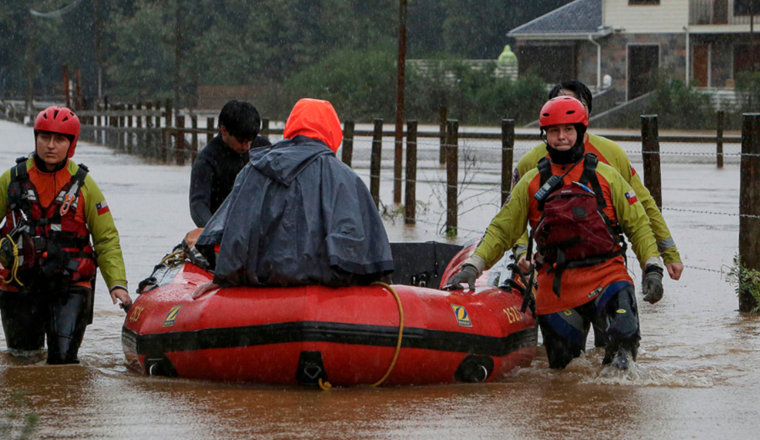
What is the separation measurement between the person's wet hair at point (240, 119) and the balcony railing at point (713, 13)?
41518mm

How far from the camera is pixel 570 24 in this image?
5003cm

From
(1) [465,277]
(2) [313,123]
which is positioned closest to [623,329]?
(1) [465,277]

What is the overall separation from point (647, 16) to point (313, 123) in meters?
43.1

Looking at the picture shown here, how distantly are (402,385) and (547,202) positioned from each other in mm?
1160

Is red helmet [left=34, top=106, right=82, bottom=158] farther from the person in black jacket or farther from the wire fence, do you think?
the wire fence

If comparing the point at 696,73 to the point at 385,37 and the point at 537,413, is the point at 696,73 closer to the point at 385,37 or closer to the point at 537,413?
the point at 385,37

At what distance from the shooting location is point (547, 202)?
5.69 metres

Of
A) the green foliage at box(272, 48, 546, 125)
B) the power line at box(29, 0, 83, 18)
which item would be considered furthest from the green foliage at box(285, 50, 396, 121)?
the power line at box(29, 0, 83, 18)

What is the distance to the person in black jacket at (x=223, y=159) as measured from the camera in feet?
22.2

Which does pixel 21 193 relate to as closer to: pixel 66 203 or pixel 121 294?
pixel 66 203

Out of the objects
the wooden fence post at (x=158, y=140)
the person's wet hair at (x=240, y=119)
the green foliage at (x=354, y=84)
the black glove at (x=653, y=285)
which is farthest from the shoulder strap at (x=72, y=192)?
the green foliage at (x=354, y=84)

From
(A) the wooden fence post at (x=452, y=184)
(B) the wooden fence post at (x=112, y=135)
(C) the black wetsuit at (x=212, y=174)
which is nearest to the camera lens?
(C) the black wetsuit at (x=212, y=174)

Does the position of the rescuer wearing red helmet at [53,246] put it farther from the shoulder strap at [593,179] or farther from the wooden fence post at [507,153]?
the wooden fence post at [507,153]

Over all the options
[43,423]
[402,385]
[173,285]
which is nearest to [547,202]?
[402,385]
